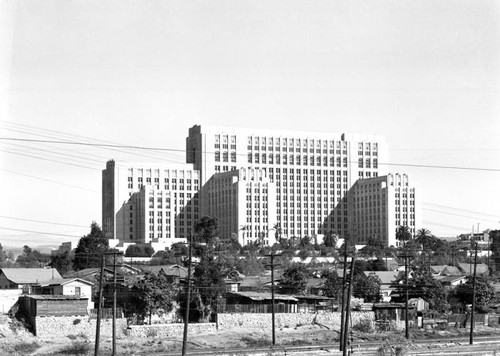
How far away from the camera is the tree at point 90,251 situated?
135500 millimetres

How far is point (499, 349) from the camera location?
78.4 m

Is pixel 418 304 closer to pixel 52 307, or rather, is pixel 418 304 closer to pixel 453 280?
pixel 453 280

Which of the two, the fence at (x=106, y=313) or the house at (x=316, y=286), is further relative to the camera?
the house at (x=316, y=286)

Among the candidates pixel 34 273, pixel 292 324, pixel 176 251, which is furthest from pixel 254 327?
pixel 176 251

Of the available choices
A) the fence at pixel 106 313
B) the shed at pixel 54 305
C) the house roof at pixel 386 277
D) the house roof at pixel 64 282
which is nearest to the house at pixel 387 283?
the house roof at pixel 386 277

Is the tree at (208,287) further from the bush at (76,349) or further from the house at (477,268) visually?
the house at (477,268)

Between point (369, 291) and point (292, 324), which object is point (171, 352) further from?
point (369, 291)

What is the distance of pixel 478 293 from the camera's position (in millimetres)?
105188

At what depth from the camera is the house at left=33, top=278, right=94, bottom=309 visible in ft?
293

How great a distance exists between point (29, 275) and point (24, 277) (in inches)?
43.7

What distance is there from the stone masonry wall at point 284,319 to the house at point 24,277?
884 inches

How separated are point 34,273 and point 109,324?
2369 centimetres

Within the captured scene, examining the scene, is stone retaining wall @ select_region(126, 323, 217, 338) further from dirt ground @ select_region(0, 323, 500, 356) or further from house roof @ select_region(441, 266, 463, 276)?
house roof @ select_region(441, 266, 463, 276)

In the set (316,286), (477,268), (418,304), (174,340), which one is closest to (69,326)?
(174,340)
